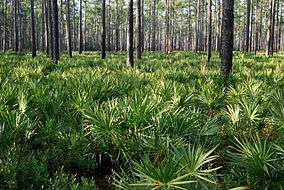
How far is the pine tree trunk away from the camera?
11.6 m

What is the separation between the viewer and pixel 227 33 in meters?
11.9

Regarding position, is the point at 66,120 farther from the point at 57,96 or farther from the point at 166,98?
the point at 166,98

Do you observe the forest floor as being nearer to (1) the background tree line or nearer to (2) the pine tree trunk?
(2) the pine tree trunk

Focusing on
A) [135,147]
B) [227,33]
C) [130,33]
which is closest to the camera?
[135,147]

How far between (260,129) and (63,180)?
3.74 metres

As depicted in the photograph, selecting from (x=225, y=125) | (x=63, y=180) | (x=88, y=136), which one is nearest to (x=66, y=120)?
(x=88, y=136)

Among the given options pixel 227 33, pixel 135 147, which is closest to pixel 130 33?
pixel 227 33

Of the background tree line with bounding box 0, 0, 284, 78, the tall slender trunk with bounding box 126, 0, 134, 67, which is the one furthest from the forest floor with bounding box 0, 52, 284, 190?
the tall slender trunk with bounding box 126, 0, 134, 67

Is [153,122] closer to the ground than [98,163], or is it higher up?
higher up

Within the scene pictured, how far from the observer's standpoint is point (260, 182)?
4090 mm

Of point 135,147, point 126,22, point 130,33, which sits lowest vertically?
point 135,147

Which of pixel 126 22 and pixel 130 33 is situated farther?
pixel 126 22

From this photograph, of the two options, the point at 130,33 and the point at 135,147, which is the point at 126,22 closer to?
the point at 130,33

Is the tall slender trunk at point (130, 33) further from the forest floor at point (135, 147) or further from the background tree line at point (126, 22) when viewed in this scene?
the forest floor at point (135, 147)
